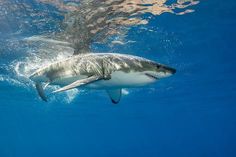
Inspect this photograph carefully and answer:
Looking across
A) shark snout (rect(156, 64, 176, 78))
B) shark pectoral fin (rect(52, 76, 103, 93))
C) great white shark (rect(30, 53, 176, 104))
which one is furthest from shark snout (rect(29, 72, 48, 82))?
shark snout (rect(156, 64, 176, 78))

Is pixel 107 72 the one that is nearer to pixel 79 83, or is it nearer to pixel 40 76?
pixel 79 83

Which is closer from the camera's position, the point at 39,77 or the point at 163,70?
the point at 163,70

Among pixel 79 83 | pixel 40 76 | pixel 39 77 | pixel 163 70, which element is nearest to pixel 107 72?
pixel 79 83

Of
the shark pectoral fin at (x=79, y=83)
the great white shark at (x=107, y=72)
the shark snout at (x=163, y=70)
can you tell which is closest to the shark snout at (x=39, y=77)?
the great white shark at (x=107, y=72)

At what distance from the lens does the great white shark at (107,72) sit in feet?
18.9

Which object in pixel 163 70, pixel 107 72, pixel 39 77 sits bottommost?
pixel 39 77

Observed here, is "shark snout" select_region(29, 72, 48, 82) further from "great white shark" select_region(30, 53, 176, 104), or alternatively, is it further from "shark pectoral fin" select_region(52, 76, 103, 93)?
"shark pectoral fin" select_region(52, 76, 103, 93)

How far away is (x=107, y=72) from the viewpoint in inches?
251

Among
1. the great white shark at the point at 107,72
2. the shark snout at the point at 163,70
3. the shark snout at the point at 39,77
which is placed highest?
the shark snout at the point at 163,70

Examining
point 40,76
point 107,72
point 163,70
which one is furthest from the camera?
point 40,76

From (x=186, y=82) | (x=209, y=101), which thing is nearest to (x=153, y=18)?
(x=186, y=82)

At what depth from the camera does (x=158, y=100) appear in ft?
147

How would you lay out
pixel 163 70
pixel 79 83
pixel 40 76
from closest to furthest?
1. pixel 163 70
2. pixel 79 83
3. pixel 40 76

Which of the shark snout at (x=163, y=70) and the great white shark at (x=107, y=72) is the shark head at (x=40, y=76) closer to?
the great white shark at (x=107, y=72)
